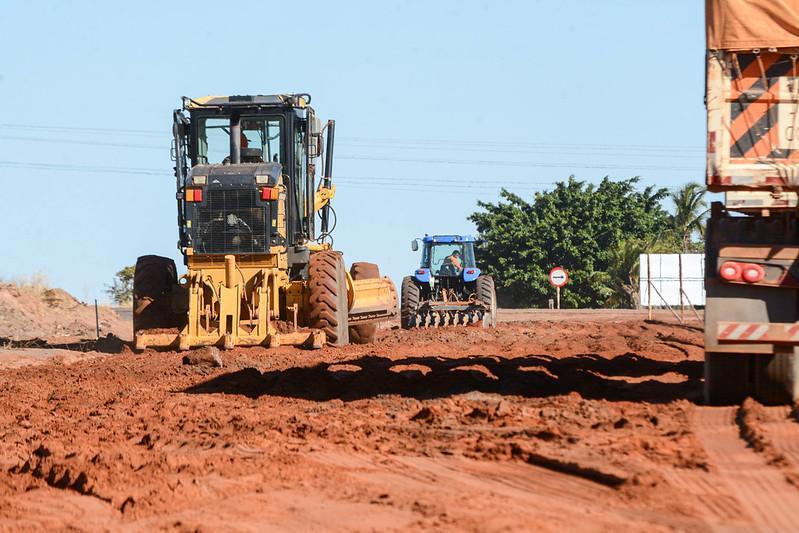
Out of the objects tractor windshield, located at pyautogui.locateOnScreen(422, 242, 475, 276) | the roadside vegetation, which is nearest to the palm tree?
the roadside vegetation

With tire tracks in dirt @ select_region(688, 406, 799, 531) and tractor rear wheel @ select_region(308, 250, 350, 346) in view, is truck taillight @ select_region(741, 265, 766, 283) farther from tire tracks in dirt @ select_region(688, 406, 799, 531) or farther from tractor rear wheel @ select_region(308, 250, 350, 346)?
tractor rear wheel @ select_region(308, 250, 350, 346)

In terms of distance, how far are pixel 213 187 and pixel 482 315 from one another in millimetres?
13014

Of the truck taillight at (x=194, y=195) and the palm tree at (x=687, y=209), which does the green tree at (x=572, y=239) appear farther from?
the truck taillight at (x=194, y=195)

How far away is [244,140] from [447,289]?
13.5m

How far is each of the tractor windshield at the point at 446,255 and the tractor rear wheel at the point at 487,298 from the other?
1.66 m

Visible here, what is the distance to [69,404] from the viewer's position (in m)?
13.2

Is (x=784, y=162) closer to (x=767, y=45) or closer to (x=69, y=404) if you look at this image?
(x=767, y=45)

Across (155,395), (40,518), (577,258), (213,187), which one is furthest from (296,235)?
(577,258)

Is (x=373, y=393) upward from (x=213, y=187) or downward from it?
downward

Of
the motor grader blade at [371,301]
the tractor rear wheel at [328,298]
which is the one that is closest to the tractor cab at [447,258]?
the motor grader blade at [371,301]

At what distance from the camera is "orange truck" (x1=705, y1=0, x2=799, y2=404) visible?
34.2 ft

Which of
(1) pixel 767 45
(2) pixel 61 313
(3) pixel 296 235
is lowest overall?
(2) pixel 61 313

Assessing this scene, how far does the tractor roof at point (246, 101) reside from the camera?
19250 millimetres

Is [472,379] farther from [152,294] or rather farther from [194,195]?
[152,294]
